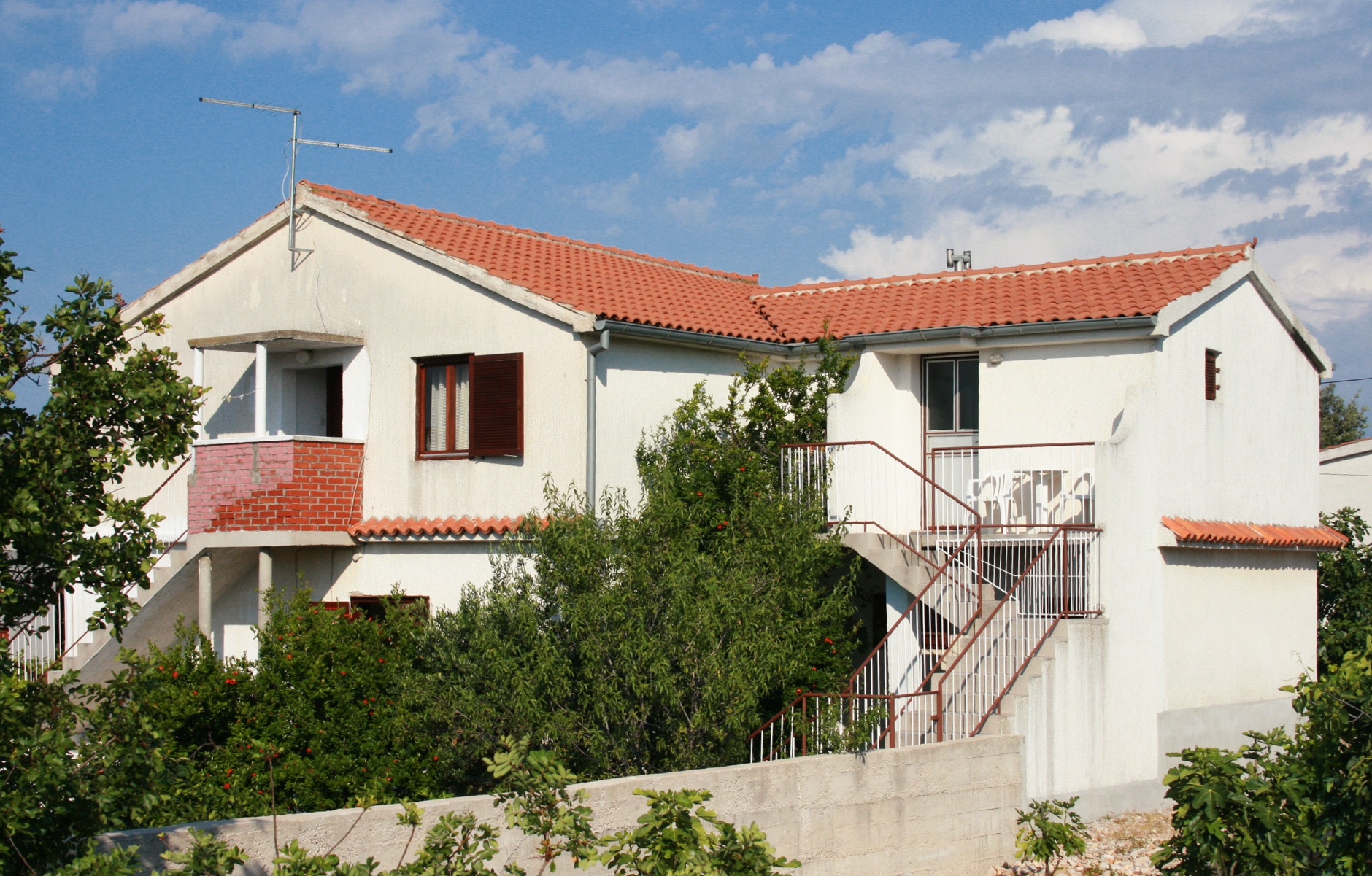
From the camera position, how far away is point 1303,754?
9.10 meters

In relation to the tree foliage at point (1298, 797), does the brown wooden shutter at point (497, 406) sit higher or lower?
higher


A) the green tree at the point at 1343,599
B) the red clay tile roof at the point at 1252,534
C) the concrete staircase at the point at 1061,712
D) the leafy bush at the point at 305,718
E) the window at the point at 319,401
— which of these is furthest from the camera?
the green tree at the point at 1343,599

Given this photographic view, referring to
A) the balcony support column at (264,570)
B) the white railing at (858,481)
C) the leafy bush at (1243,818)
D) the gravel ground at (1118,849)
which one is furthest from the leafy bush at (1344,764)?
the balcony support column at (264,570)

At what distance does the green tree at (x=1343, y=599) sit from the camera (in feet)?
66.6

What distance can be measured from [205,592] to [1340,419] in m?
43.2

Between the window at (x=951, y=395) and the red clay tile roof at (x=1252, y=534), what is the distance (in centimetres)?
295

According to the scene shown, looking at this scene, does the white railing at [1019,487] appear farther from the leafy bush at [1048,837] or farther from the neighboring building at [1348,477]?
the neighboring building at [1348,477]

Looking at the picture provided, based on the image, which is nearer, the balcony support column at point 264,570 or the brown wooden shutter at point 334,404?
the balcony support column at point 264,570

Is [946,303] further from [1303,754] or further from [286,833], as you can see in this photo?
[286,833]

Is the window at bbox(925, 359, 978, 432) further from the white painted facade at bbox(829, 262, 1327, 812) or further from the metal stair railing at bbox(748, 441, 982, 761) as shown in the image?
the metal stair railing at bbox(748, 441, 982, 761)

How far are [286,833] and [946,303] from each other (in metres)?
11.9

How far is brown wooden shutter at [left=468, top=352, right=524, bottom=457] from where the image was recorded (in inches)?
616

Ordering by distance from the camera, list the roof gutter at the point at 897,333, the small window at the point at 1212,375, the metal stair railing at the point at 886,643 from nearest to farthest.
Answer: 1. the metal stair railing at the point at 886,643
2. the roof gutter at the point at 897,333
3. the small window at the point at 1212,375

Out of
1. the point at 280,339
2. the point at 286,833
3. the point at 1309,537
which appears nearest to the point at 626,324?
the point at 280,339
